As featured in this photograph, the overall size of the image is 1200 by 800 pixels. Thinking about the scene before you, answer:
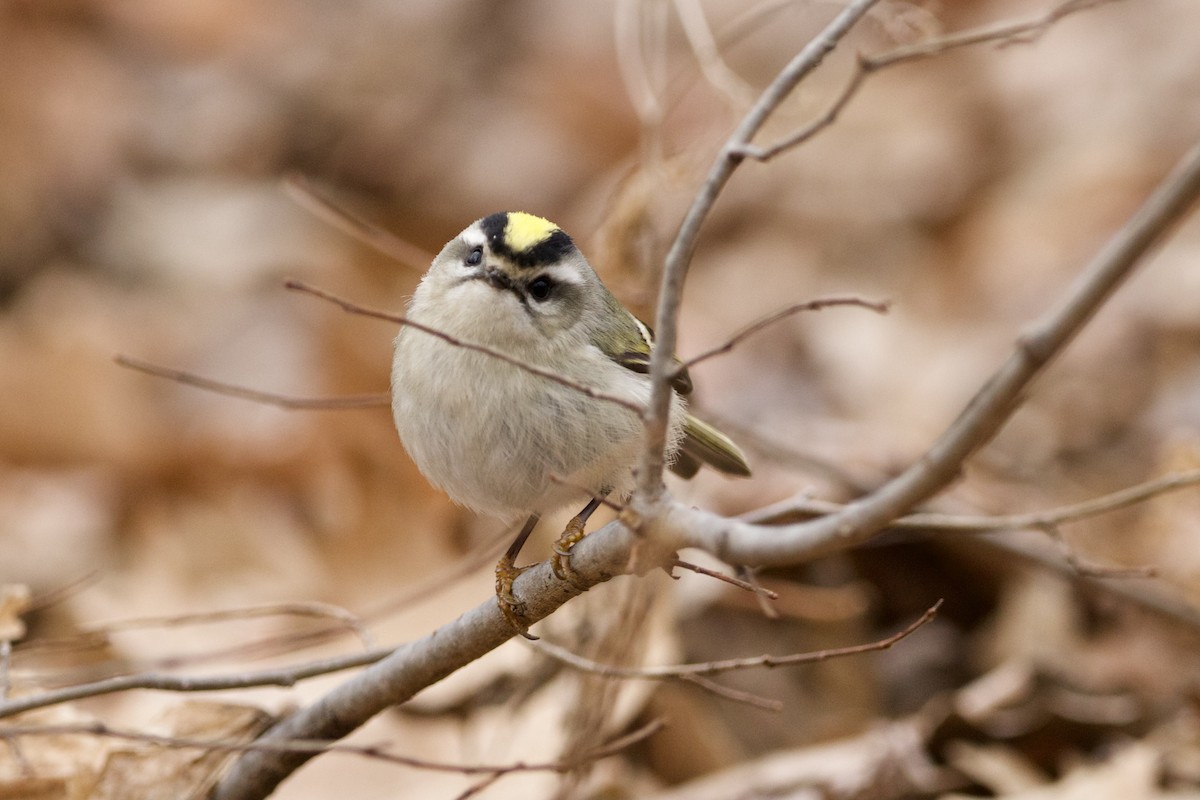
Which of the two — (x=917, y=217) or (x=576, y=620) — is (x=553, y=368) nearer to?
(x=576, y=620)

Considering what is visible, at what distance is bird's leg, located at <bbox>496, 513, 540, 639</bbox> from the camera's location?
2018 millimetres

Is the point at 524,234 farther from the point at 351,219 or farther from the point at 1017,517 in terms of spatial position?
the point at 1017,517

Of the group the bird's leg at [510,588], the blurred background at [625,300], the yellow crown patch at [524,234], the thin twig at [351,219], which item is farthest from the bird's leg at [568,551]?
the thin twig at [351,219]

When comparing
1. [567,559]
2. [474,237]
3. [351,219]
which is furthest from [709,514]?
[351,219]

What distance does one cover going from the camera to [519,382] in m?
2.20

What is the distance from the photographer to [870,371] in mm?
5703

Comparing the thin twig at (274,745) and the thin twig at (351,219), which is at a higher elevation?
the thin twig at (351,219)

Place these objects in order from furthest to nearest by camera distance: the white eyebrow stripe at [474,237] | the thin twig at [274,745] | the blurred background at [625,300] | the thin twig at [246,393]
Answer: the blurred background at [625,300], the white eyebrow stripe at [474,237], the thin twig at [246,393], the thin twig at [274,745]

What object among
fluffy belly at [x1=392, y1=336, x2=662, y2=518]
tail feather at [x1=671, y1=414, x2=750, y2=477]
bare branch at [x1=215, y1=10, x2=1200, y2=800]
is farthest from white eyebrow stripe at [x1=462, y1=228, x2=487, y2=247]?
bare branch at [x1=215, y1=10, x2=1200, y2=800]

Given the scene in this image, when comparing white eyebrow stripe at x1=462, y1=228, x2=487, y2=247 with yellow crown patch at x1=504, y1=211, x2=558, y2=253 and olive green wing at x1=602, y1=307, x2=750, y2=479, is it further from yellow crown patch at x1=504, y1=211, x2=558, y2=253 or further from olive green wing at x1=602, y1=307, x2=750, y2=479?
olive green wing at x1=602, y1=307, x2=750, y2=479

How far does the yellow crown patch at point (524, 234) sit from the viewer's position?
7.86ft

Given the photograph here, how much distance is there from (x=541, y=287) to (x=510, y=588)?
0.62 metres

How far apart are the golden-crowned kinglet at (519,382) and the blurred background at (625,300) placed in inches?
22.3

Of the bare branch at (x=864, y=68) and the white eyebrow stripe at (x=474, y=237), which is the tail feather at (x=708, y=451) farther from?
the bare branch at (x=864, y=68)
